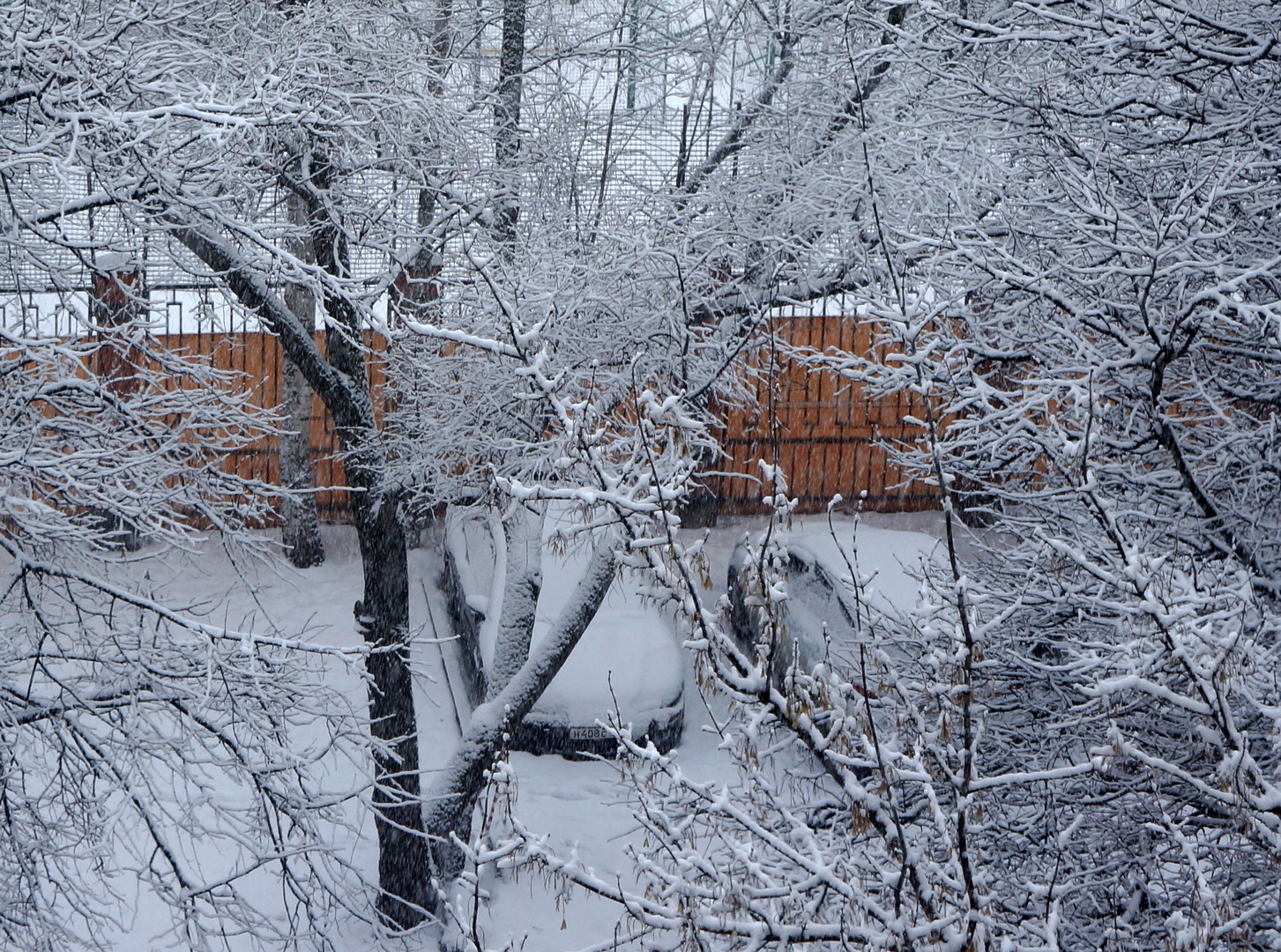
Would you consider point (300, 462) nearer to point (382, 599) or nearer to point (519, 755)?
point (519, 755)

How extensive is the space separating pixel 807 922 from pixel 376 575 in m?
5.21

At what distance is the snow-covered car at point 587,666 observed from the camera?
938 centimetres

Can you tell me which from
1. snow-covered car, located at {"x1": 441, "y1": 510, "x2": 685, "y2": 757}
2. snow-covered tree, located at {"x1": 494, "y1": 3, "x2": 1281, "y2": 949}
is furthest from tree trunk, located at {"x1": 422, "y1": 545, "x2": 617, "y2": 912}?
snow-covered tree, located at {"x1": 494, "y1": 3, "x2": 1281, "y2": 949}

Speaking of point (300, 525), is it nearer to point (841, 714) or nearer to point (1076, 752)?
point (1076, 752)

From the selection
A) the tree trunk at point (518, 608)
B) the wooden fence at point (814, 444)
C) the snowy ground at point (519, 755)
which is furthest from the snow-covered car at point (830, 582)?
the wooden fence at point (814, 444)

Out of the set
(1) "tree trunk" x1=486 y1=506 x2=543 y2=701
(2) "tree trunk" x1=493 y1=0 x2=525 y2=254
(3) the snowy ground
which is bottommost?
(3) the snowy ground

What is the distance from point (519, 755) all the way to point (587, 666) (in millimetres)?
905

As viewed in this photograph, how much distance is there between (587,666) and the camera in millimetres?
9617

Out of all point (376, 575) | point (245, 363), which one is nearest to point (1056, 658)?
point (376, 575)

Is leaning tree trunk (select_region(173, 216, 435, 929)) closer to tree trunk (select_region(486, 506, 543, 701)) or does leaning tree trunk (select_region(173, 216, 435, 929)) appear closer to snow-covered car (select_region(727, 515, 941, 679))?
tree trunk (select_region(486, 506, 543, 701))

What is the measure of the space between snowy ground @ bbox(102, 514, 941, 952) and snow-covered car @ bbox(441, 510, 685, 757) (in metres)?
0.30

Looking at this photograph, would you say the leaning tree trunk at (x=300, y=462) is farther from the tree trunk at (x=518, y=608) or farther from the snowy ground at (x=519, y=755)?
the tree trunk at (x=518, y=608)

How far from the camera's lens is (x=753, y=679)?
10.6ft

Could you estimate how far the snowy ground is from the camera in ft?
26.3
